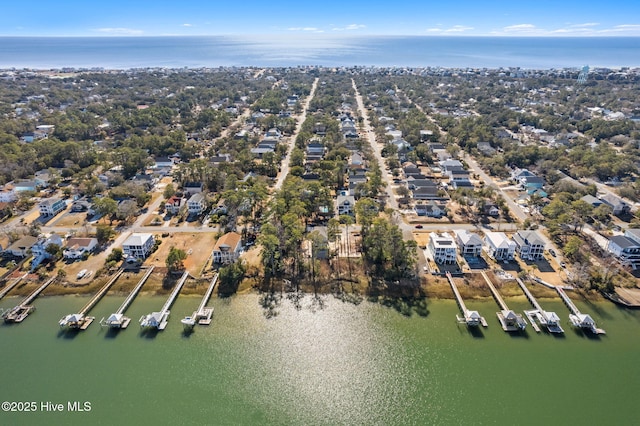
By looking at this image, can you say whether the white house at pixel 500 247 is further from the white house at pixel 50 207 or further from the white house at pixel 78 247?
the white house at pixel 50 207

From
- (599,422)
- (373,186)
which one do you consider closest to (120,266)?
(373,186)

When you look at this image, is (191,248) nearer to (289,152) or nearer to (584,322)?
(289,152)

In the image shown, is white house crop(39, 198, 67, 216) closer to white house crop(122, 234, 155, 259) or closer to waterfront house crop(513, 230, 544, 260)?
white house crop(122, 234, 155, 259)

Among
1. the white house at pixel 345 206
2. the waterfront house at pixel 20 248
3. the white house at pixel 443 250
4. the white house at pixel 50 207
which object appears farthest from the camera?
the white house at pixel 345 206

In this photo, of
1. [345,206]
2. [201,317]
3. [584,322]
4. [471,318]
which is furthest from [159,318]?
[584,322]

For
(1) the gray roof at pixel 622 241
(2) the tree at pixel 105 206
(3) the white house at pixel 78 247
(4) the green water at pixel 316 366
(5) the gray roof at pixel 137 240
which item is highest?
(2) the tree at pixel 105 206

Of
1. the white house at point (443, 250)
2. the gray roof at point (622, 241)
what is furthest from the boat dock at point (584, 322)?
the gray roof at point (622, 241)

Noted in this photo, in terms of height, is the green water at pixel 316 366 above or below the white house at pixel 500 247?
below
